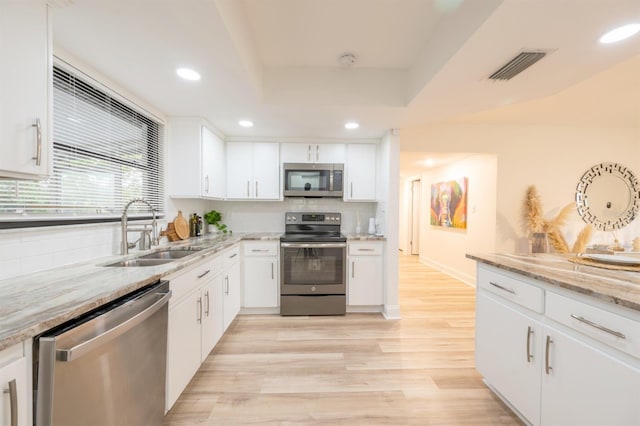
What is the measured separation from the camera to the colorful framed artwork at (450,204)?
468 centimetres

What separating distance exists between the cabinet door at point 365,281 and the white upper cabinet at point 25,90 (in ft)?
8.80

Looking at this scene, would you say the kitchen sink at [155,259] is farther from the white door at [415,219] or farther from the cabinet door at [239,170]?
the white door at [415,219]

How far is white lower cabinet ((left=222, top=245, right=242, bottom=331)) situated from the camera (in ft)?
8.10

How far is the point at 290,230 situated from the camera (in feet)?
11.7

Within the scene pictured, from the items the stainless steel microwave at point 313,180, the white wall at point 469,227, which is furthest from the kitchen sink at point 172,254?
the white wall at point 469,227

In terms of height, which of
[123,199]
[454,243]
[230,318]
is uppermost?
[123,199]

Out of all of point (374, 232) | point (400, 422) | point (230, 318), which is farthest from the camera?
point (374, 232)

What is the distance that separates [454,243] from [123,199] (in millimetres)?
5008

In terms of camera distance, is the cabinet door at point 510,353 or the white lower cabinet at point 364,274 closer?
the cabinet door at point 510,353

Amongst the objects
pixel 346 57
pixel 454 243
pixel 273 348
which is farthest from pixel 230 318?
pixel 454 243

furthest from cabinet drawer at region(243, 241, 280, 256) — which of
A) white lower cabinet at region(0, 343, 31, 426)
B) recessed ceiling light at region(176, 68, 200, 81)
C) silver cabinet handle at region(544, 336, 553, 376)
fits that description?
silver cabinet handle at region(544, 336, 553, 376)

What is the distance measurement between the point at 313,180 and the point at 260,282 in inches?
55.2

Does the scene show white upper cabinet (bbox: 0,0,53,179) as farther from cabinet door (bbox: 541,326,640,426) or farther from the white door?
the white door

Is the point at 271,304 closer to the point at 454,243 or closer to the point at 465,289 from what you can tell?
the point at 465,289
